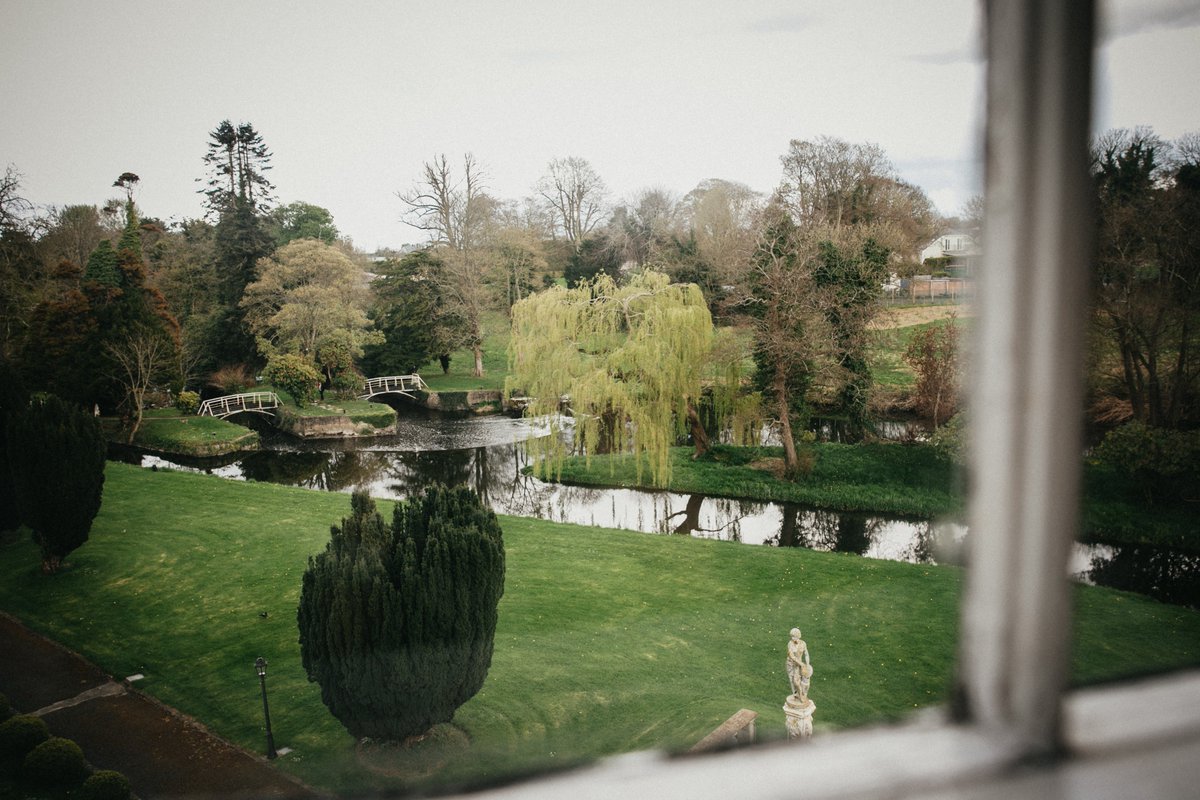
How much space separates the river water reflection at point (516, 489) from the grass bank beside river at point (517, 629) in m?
0.34

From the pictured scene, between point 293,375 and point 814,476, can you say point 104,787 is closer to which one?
point 293,375

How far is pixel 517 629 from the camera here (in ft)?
12.9

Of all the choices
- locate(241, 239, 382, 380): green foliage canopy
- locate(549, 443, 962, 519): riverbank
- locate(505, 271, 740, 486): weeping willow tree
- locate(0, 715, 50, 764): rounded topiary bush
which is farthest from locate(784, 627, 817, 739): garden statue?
locate(505, 271, 740, 486): weeping willow tree

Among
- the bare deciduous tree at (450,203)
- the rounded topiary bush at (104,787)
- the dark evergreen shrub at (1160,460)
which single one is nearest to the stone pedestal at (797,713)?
the dark evergreen shrub at (1160,460)

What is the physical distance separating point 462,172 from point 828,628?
3.32 metres

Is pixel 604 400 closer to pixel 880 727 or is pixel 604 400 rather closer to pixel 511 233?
pixel 511 233

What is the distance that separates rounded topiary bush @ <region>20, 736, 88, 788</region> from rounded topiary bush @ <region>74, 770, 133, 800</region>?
57mm

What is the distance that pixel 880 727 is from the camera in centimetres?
34

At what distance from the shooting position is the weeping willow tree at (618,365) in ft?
19.3

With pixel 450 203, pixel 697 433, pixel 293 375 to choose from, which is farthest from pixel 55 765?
pixel 697 433

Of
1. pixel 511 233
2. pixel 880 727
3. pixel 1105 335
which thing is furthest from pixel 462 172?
pixel 880 727

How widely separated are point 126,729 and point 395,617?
951 mm

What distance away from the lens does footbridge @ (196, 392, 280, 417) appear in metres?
Answer: 4.22

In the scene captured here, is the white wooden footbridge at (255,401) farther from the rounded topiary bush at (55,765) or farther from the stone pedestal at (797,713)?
the stone pedestal at (797,713)
